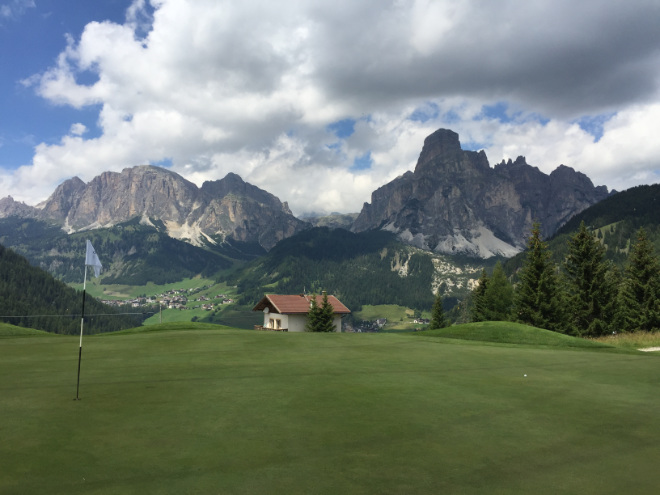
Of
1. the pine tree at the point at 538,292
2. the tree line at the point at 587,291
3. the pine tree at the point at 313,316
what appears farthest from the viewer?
the pine tree at the point at 313,316

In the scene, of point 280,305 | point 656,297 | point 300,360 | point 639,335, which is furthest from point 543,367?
point 280,305

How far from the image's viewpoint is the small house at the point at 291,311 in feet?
247

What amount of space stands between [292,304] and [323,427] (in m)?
67.7

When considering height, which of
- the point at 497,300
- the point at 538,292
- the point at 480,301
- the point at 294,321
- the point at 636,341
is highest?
the point at 538,292

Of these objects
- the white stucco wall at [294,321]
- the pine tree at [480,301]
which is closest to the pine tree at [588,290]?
the pine tree at [480,301]

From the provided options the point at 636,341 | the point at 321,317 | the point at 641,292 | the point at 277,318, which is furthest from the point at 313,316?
the point at 636,341

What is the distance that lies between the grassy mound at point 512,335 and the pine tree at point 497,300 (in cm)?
3707

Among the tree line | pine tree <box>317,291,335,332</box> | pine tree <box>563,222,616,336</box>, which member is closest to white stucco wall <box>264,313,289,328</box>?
pine tree <box>317,291,335,332</box>

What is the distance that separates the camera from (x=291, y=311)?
7481 cm

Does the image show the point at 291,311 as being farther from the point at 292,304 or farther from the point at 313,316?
the point at 313,316

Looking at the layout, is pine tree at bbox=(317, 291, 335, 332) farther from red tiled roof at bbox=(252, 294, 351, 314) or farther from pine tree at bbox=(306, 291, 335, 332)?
red tiled roof at bbox=(252, 294, 351, 314)

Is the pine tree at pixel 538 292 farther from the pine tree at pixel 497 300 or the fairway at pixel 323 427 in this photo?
the fairway at pixel 323 427

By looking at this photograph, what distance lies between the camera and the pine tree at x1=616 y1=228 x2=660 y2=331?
47719mm

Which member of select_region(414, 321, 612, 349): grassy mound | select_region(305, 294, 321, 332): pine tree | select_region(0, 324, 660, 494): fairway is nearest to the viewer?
select_region(0, 324, 660, 494): fairway
